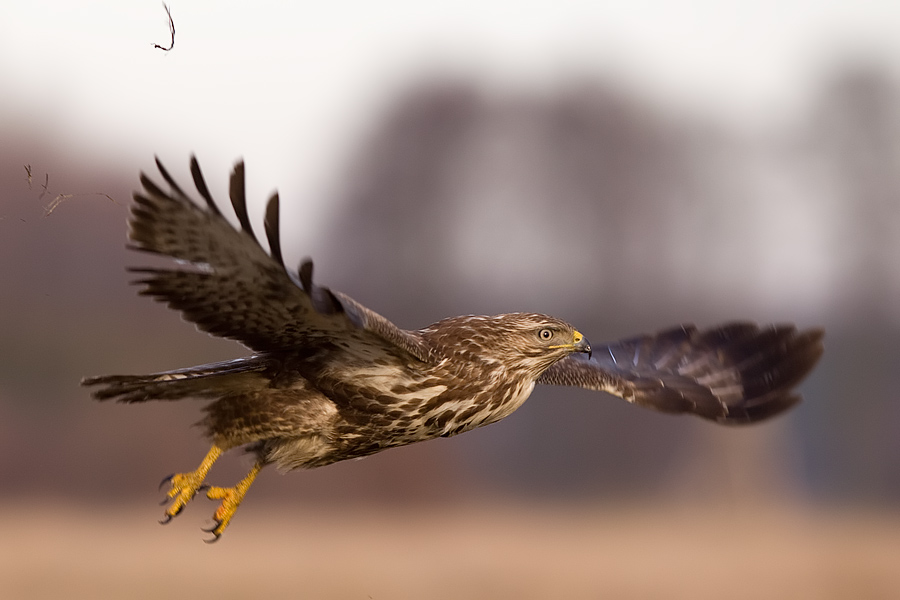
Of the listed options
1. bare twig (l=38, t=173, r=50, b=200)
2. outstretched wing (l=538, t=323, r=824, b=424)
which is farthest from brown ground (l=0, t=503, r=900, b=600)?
bare twig (l=38, t=173, r=50, b=200)

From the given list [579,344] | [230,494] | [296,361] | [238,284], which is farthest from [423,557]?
[238,284]

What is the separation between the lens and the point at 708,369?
8.74 meters

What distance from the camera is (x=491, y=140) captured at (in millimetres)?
42656

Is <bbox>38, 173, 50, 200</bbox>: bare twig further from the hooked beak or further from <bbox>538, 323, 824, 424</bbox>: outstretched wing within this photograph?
<bbox>538, 323, 824, 424</bbox>: outstretched wing

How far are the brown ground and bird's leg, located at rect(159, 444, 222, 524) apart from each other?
9.41 metres

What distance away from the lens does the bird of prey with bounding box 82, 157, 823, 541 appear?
5.06m

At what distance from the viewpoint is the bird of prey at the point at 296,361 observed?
199 inches

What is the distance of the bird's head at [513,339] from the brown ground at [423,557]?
9.78m

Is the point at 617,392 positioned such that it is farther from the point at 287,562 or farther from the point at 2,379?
the point at 2,379

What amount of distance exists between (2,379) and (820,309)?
92.7 ft

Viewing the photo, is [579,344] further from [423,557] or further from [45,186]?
[423,557]

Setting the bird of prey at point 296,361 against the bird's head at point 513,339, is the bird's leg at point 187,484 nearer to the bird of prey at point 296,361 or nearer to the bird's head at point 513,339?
the bird of prey at point 296,361

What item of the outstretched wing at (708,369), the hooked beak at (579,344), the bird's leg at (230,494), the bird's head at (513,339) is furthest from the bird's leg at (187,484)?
the outstretched wing at (708,369)

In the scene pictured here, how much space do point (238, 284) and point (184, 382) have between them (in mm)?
986
